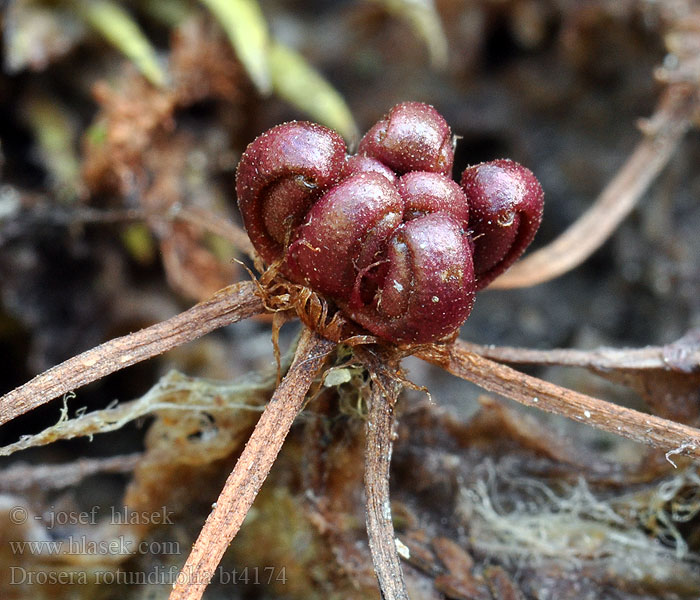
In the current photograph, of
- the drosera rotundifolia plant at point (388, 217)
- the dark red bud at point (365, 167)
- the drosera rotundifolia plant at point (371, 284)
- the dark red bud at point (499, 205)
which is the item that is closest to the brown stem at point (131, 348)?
the drosera rotundifolia plant at point (371, 284)

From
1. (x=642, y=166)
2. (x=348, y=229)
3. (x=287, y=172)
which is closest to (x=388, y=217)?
(x=348, y=229)

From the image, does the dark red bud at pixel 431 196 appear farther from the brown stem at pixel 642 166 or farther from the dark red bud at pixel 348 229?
the brown stem at pixel 642 166

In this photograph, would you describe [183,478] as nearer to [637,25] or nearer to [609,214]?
[609,214]

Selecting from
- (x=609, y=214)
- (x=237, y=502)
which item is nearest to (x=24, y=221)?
(x=237, y=502)

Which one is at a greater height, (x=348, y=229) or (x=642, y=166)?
(x=642, y=166)

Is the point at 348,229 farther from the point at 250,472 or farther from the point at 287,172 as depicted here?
the point at 250,472
